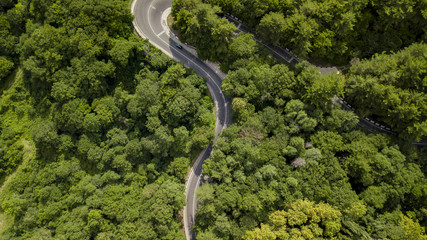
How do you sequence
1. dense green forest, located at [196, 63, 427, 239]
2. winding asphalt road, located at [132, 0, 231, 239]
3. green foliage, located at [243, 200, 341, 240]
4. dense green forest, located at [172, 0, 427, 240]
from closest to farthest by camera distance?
green foliage, located at [243, 200, 341, 240], dense green forest, located at [172, 0, 427, 240], dense green forest, located at [196, 63, 427, 239], winding asphalt road, located at [132, 0, 231, 239]

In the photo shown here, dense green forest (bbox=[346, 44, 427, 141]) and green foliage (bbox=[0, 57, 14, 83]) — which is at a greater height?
dense green forest (bbox=[346, 44, 427, 141])

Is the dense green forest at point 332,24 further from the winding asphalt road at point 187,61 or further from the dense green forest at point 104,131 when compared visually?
the dense green forest at point 104,131

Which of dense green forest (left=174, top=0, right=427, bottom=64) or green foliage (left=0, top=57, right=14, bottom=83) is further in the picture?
green foliage (left=0, top=57, right=14, bottom=83)

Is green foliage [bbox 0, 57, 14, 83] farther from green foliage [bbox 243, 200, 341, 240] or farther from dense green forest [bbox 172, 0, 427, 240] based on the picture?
green foliage [bbox 243, 200, 341, 240]

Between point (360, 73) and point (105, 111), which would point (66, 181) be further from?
point (360, 73)

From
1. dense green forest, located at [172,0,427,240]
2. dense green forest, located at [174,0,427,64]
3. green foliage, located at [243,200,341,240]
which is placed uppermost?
dense green forest, located at [174,0,427,64]

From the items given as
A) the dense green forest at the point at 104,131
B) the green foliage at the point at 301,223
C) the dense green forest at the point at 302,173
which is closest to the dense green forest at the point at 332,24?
the dense green forest at the point at 302,173

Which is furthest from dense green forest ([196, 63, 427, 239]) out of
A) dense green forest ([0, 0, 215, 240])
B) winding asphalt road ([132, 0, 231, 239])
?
dense green forest ([0, 0, 215, 240])

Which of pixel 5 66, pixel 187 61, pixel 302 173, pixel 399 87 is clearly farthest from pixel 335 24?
pixel 5 66
